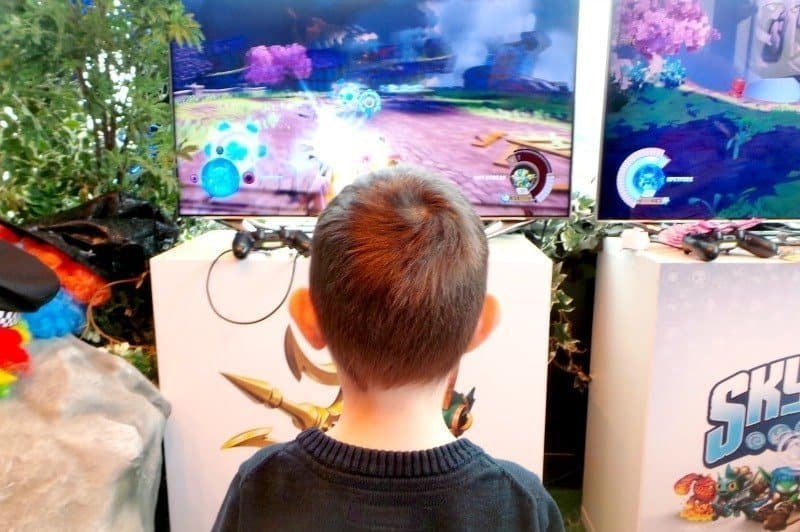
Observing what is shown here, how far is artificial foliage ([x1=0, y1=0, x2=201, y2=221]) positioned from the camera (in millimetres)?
1564

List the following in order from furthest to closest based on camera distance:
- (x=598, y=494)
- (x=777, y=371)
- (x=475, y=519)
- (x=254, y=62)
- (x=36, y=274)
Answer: (x=598, y=494) < (x=254, y=62) < (x=777, y=371) < (x=36, y=274) < (x=475, y=519)

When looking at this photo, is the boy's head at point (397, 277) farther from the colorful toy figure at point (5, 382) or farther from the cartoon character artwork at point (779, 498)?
the cartoon character artwork at point (779, 498)

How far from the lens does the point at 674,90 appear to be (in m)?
1.68

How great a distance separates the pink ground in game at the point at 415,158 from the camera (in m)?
1.69

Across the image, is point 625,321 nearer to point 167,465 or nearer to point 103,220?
point 167,465

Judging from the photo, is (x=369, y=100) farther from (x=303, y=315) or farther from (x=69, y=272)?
(x=69, y=272)

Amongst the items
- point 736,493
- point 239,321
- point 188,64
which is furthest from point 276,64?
point 736,493

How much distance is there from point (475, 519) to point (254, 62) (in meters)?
1.30

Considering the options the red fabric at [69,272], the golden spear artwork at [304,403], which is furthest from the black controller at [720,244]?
the red fabric at [69,272]

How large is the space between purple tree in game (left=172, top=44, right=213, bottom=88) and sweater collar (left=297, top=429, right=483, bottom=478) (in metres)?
1.20

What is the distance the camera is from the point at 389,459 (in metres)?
0.77

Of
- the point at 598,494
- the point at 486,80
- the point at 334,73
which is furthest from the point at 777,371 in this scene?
the point at 334,73

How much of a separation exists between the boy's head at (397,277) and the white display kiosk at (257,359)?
71 centimetres

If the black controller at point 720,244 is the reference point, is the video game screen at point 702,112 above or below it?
above
